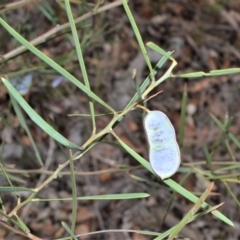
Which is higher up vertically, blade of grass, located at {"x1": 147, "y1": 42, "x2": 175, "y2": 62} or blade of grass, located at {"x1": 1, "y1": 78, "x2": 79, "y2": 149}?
blade of grass, located at {"x1": 147, "y1": 42, "x2": 175, "y2": 62}

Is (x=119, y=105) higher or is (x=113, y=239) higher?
(x=119, y=105)

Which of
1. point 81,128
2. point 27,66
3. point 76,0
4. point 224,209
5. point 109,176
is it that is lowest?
point 224,209

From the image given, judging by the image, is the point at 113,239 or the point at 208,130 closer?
the point at 113,239

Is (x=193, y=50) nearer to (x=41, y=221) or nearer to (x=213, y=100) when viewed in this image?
(x=213, y=100)

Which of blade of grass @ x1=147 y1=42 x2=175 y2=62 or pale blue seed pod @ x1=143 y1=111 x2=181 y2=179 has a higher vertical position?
blade of grass @ x1=147 y1=42 x2=175 y2=62

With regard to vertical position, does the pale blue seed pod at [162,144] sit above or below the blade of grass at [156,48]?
below

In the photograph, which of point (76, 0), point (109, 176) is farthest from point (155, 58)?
point (76, 0)

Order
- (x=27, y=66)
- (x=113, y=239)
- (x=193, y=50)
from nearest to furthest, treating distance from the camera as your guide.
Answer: (x=27, y=66) → (x=113, y=239) → (x=193, y=50)

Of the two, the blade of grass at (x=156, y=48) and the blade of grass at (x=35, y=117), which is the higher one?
the blade of grass at (x=156, y=48)
